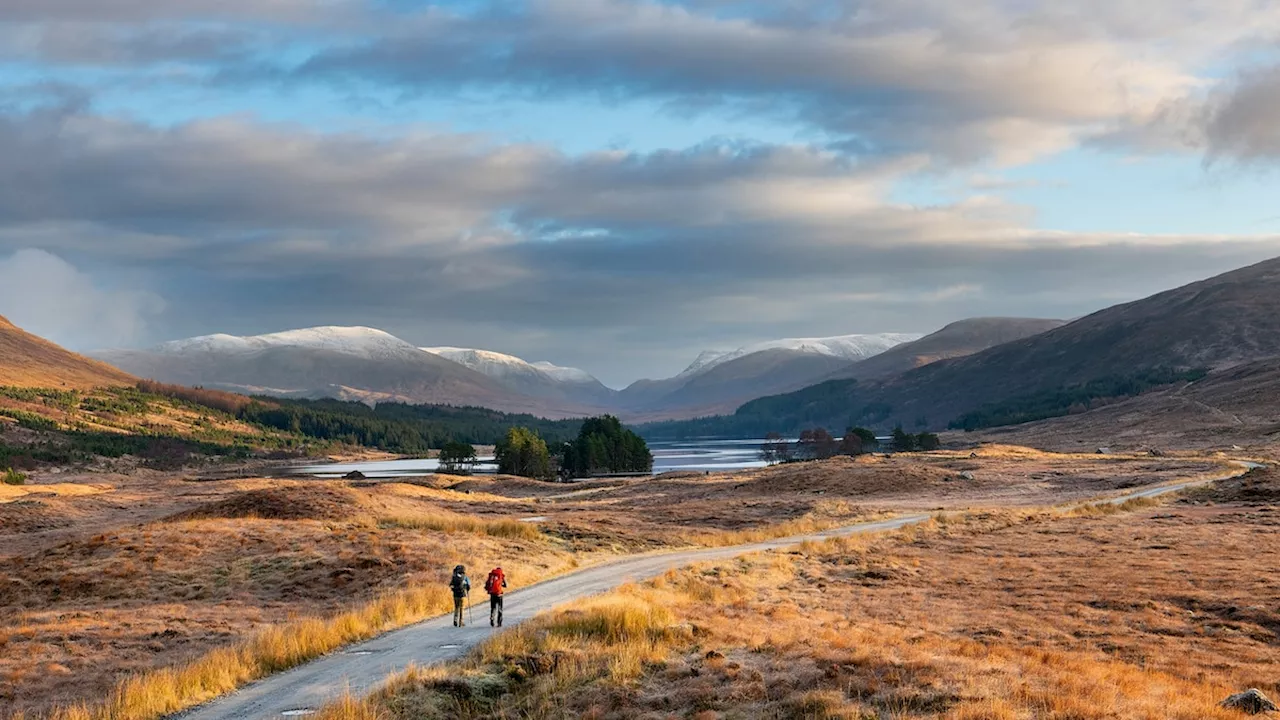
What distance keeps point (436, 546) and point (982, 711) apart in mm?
32760

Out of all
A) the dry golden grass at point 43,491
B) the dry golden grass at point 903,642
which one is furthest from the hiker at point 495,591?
the dry golden grass at point 43,491

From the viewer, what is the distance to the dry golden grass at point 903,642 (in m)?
16.8

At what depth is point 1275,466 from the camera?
71375 millimetres

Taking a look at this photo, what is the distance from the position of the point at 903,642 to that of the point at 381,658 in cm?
1197

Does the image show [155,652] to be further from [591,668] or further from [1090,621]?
[1090,621]

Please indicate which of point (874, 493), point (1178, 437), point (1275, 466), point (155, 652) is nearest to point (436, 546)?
point (155, 652)

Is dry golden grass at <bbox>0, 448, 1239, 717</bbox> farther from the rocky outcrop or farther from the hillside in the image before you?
the hillside

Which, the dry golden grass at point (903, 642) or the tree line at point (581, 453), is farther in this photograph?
the tree line at point (581, 453)

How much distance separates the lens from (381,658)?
22.0 metres

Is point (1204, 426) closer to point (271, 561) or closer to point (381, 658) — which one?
point (271, 561)

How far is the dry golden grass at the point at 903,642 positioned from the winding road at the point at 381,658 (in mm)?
1540

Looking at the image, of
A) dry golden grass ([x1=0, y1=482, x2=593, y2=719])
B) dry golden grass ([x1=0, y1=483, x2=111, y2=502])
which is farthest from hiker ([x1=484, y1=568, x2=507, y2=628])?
dry golden grass ([x1=0, y1=483, x2=111, y2=502])

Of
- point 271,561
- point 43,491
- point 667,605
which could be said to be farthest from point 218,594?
point 43,491

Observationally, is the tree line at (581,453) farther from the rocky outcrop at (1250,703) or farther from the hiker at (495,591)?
the rocky outcrop at (1250,703)
